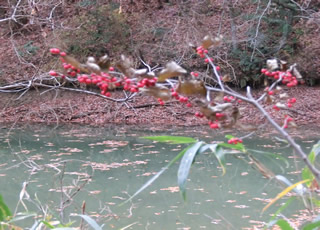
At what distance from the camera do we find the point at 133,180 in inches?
256

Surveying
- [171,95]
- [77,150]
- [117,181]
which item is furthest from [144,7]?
[171,95]

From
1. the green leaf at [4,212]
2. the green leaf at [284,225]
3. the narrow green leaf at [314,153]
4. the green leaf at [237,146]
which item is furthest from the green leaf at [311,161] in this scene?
the green leaf at [4,212]

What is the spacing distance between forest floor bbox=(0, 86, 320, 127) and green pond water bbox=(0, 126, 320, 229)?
1754mm

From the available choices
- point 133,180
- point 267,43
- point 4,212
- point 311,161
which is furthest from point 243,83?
point 311,161

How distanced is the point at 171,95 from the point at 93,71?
211 mm

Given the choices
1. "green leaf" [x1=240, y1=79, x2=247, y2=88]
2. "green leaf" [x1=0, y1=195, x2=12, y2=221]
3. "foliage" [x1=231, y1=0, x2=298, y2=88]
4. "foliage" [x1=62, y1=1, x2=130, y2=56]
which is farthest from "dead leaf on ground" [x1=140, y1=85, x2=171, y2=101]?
"foliage" [x1=62, y1=1, x2=130, y2=56]

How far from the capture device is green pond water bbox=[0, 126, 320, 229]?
4.79 m

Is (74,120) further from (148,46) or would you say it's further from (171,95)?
(171,95)

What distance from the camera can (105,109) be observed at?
42.4 ft

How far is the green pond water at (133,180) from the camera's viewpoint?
479 centimetres

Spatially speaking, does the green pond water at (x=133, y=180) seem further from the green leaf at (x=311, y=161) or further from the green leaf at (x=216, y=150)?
the green leaf at (x=216, y=150)

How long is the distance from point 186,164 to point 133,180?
16.9ft

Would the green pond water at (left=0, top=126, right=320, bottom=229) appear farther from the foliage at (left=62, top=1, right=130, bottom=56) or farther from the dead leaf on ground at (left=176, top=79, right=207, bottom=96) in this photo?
the foliage at (left=62, top=1, right=130, bottom=56)

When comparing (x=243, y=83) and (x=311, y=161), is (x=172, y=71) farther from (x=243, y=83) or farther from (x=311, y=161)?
(x=243, y=83)
